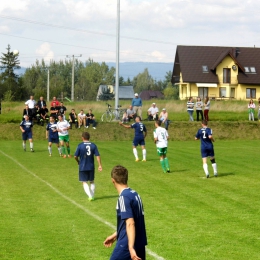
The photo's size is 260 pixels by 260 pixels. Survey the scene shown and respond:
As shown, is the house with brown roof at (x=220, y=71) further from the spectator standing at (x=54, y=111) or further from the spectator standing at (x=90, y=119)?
the spectator standing at (x=54, y=111)

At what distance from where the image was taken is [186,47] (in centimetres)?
9181

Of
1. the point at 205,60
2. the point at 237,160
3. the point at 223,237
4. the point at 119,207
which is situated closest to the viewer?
the point at 119,207

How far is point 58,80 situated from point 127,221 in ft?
419

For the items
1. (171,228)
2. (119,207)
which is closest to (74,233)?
(171,228)

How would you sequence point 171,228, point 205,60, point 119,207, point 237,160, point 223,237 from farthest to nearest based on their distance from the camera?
1. point 205,60
2. point 237,160
3. point 171,228
4. point 223,237
5. point 119,207

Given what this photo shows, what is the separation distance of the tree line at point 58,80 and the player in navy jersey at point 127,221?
65782 millimetres

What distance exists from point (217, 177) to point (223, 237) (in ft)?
32.9

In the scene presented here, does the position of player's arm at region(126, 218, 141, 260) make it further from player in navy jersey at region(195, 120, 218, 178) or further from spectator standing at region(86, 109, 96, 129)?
spectator standing at region(86, 109, 96, 129)

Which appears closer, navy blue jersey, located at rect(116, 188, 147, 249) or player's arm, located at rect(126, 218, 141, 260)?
player's arm, located at rect(126, 218, 141, 260)

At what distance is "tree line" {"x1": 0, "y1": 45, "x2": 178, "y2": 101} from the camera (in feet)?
313

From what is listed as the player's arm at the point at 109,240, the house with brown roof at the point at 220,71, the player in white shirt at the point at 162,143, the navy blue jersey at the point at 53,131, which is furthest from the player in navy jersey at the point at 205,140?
the house with brown roof at the point at 220,71

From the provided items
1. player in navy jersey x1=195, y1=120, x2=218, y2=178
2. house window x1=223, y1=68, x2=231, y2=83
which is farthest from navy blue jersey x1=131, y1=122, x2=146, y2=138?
house window x1=223, y1=68, x2=231, y2=83

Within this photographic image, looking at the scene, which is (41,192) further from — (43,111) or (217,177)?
(43,111)

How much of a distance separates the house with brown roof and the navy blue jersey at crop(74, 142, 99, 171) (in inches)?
2812
